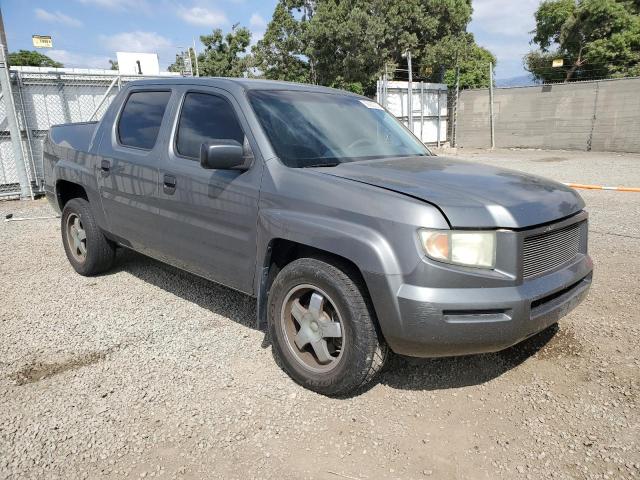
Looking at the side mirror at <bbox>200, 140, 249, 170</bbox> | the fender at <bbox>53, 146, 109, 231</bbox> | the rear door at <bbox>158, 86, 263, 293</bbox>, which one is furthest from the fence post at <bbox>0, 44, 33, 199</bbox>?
the side mirror at <bbox>200, 140, 249, 170</bbox>

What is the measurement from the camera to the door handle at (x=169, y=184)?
3.63 meters

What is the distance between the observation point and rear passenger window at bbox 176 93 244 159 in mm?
3410

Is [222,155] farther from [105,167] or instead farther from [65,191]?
[65,191]

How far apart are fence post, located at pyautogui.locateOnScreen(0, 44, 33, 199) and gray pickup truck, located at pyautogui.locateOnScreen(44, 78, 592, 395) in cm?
612

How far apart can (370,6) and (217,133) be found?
85.1ft

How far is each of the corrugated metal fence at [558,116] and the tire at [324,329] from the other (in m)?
20.8

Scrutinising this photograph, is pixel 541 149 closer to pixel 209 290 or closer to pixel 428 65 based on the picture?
pixel 428 65

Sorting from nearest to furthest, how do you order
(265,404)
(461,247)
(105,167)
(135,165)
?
(461,247)
(265,404)
(135,165)
(105,167)

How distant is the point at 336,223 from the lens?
269 cm

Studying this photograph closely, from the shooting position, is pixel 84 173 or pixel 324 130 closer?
pixel 324 130

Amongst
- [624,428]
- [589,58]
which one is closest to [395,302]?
[624,428]

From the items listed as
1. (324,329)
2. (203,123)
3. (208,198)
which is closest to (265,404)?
(324,329)

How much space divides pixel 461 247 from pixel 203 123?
2.11 m

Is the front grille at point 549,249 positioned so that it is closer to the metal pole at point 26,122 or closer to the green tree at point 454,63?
the metal pole at point 26,122
